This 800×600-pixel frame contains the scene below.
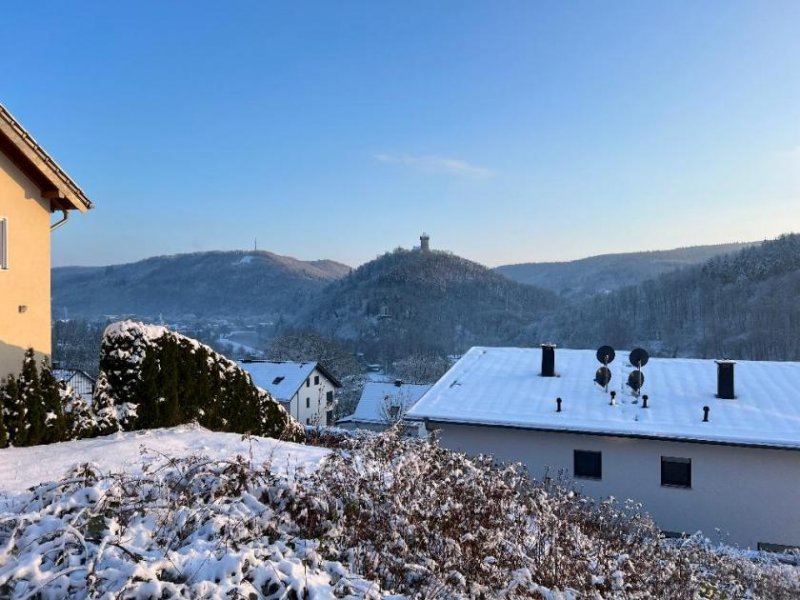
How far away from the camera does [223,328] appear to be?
83.6m

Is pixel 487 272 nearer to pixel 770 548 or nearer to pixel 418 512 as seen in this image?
pixel 770 548

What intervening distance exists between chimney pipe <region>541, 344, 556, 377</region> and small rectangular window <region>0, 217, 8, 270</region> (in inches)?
509

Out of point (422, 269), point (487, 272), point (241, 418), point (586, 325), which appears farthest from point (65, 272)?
point (241, 418)

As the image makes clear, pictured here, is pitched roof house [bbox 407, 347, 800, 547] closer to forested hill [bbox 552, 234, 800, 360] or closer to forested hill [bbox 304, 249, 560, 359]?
forested hill [bbox 552, 234, 800, 360]

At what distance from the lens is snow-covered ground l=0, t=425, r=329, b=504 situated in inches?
209

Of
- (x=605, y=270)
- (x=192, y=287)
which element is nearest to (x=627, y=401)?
(x=192, y=287)

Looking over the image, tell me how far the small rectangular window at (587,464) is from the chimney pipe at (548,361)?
131 inches

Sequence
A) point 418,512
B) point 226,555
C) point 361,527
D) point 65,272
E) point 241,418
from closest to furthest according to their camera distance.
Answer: point 226,555
point 361,527
point 418,512
point 241,418
point 65,272

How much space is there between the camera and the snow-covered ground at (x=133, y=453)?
530 centimetres

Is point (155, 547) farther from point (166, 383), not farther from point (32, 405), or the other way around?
point (166, 383)

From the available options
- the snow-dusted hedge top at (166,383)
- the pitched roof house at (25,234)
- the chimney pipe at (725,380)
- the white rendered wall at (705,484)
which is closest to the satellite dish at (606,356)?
the chimney pipe at (725,380)

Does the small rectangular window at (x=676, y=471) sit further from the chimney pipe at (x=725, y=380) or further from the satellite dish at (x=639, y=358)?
the satellite dish at (x=639, y=358)

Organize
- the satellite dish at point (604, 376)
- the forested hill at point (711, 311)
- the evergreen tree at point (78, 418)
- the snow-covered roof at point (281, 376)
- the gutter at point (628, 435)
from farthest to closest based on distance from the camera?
the forested hill at point (711, 311) < the snow-covered roof at point (281, 376) < the satellite dish at point (604, 376) < the gutter at point (628, 435) < the evergreen tree at point (78, 418)

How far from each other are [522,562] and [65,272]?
113113mm
